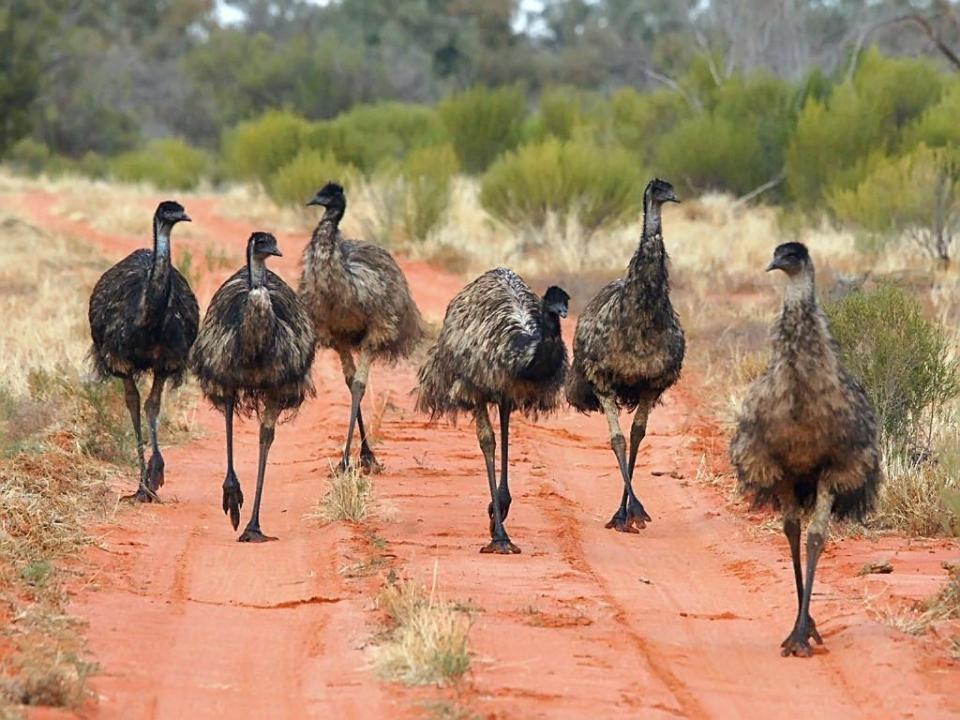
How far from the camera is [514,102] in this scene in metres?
33.1

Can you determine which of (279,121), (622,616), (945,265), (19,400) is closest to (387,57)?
(279,121)

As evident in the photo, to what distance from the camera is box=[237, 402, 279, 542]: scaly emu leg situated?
28.1 feet

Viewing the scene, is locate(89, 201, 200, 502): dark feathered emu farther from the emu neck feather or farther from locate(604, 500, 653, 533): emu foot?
locate(604, 500, 653, 533): emu foot

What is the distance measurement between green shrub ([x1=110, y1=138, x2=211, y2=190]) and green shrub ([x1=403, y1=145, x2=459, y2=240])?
1764 cm

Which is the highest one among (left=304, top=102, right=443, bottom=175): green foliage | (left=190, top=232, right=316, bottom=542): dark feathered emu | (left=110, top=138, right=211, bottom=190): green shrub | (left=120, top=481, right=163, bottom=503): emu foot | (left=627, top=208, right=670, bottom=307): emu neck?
(left=304, top=102, right=443, bottom=175): green foliage

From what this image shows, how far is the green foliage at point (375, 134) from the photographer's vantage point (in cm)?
3094

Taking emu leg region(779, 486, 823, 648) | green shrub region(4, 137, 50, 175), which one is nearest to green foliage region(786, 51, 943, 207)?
emu leg region(779, 486, 823, 648)

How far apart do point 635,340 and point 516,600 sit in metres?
2.21

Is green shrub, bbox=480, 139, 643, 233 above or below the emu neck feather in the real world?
above

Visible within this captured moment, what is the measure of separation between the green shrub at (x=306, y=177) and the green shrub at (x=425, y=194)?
94.8 inches

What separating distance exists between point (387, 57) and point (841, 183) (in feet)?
142

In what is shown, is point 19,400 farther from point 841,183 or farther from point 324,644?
point 841,183

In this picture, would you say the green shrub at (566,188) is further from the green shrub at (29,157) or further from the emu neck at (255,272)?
the green shrub at (29,157)

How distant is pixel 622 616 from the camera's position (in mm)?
7074
